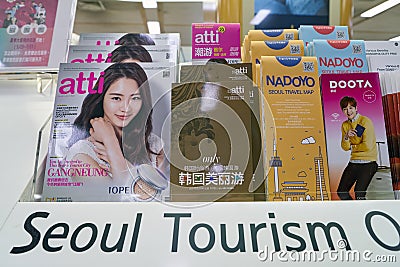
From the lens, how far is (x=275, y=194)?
28.1 inches

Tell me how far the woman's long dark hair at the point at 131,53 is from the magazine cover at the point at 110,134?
0.20ft

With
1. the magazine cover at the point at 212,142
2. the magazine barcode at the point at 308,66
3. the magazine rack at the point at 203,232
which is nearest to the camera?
the magazine rack at the point at 203,232

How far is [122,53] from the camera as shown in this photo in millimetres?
931

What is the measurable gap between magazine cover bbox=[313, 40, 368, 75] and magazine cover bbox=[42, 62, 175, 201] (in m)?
0.35

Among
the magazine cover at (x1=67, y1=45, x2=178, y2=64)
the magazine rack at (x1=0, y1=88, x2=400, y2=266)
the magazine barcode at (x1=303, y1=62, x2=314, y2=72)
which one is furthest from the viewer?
the magazine cover at (x1=67, y1=45, x2=178, y2=64)

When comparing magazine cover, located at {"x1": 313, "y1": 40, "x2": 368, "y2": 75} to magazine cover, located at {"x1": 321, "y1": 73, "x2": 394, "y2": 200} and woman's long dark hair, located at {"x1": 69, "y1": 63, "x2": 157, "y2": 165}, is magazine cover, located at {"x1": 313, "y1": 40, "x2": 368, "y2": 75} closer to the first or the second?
magazine cover, located at {"x1": 321, "y1": 73, "x2": 394, "y2": 200}

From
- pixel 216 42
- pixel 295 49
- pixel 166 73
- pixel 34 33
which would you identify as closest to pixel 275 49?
pixel 295 49

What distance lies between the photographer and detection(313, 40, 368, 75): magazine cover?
33.5 inches

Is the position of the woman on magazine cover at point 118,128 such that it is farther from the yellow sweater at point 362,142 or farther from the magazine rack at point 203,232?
the yellow sweater at point 362,142

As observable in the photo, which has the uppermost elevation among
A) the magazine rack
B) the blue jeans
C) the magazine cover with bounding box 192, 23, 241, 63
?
the magazine cover with bounding box 192, 23, 241, 63

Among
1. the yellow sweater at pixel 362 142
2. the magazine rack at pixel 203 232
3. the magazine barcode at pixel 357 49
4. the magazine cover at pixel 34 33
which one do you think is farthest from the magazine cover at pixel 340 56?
the magazine cover at pixel 34 33

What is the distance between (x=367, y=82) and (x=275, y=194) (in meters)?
0.32

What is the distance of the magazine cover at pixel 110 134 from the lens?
75cm

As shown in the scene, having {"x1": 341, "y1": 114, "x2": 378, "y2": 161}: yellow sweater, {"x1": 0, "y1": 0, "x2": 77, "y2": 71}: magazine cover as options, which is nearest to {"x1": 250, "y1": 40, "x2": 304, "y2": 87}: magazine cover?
{"x1": 341, "y1": 114, "x2": 378, "y2": 161}: yellow sweater
